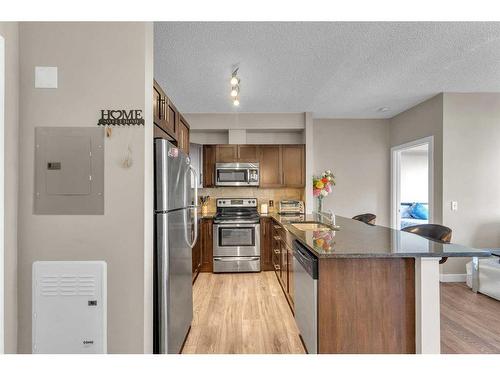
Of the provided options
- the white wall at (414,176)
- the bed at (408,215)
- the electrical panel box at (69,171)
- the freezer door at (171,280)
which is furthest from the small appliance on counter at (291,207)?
the white wall at (414,176)

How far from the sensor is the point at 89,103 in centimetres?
155

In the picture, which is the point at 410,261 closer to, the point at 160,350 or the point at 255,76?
the point at 160,350

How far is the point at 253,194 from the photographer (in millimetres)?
4895

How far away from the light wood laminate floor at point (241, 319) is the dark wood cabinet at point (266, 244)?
42 cm

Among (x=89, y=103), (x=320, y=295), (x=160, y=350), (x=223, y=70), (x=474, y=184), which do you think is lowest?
(x=160, y=350)

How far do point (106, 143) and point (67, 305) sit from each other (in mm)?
922

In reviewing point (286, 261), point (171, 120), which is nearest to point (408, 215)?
point (286, 261)

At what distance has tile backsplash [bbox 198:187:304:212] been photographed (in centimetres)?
489

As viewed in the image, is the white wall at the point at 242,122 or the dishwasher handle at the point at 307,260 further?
the white wall at the point at 242,122

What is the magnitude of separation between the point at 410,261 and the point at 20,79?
2488 millimetres

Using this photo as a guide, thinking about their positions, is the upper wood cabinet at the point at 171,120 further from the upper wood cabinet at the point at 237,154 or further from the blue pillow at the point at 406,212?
the blue pillow at the point at 406,212

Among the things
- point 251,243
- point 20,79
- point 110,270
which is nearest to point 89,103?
point 20,79

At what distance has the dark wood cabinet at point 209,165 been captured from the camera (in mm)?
4590

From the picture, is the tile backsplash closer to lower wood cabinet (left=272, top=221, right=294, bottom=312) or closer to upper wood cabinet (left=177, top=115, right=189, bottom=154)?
lower wood cabinet (left=272, top=221, right=294, bottom=312)
